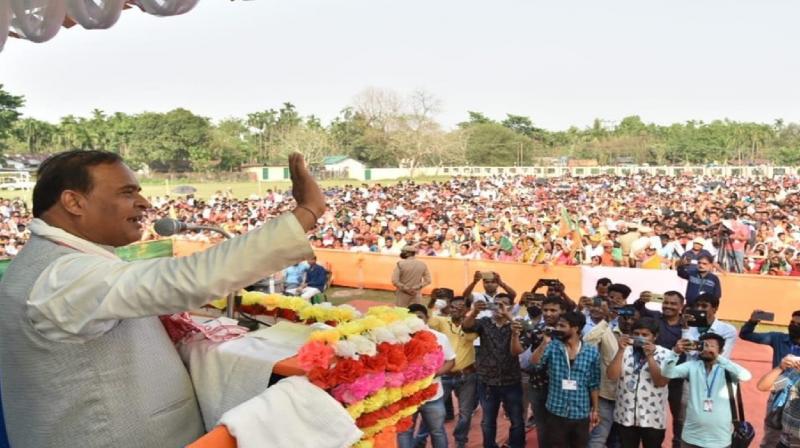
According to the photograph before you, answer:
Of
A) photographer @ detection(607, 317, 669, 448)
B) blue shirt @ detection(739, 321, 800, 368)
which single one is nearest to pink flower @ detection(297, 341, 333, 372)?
photographer @ detection(607, 317, 669, 448)

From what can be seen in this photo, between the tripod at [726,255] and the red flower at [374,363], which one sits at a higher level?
the red flower at [374,363]

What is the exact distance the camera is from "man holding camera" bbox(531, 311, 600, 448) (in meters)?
5.23

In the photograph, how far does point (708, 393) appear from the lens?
475 cm

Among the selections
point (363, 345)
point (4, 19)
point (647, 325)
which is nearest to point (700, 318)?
point (647, 325)

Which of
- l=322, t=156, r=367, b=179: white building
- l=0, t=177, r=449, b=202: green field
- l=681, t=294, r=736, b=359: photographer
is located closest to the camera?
l=681, t=294, r=736, b=359: photographer

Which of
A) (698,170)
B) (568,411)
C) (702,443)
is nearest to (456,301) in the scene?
(568,411)

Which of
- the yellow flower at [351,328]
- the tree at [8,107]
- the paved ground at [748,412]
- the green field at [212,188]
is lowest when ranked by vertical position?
the paved ground at [748,412]

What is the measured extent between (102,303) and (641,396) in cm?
471

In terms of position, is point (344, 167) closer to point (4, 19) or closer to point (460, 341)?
point (460, 341)

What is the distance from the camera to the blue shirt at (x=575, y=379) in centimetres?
523

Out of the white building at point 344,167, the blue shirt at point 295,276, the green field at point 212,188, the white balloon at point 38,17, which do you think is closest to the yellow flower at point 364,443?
the white balloon at point 38,17

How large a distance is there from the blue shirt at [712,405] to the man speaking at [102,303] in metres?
4.09

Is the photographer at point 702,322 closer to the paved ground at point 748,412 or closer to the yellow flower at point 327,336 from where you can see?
the paved ground at point 748,412

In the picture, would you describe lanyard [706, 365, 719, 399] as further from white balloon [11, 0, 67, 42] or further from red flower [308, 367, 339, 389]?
white balloon [11, 0, 67, 42]
